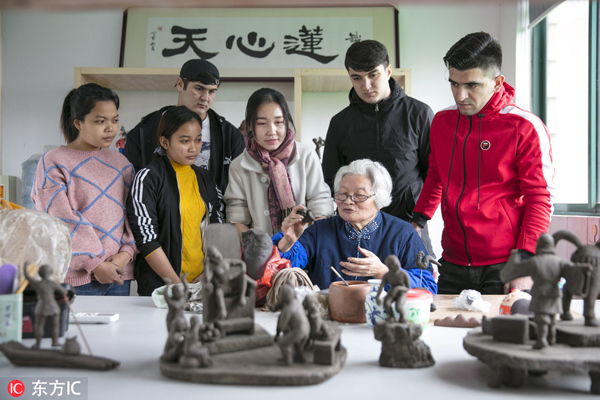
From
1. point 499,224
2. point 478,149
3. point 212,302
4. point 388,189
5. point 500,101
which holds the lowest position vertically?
point 212,302

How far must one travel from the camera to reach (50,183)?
6.70ft

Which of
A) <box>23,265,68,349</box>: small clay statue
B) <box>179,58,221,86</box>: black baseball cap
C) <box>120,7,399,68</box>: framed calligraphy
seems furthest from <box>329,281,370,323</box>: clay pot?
<box>120,7,399,68</box>: framed calligraphy

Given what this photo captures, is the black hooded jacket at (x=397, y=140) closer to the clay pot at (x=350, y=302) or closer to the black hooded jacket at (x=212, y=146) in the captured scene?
the black hooded jacket at (x=212, y=146)

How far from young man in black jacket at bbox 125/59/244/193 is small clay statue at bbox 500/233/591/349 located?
1806 mm

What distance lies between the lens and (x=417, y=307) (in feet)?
4.12

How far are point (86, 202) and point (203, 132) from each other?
71 centimetres

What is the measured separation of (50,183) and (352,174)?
3.94 ft

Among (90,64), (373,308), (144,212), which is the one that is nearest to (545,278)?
(373,308)

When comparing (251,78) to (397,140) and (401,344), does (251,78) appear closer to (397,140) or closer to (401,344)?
(397,140)

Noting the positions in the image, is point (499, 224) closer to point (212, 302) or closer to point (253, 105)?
point (253, 105)

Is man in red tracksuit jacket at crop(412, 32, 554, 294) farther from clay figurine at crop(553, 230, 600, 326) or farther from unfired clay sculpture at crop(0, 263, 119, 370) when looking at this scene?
unfired clay sculpture at crop(0, 263, 119, 370)

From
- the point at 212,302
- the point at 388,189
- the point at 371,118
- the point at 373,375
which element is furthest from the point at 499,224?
the point at 212,302

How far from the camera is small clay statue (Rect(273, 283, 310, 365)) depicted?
34.8 inches

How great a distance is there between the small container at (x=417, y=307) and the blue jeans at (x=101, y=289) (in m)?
1.36
